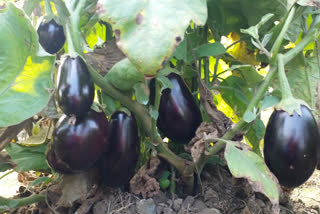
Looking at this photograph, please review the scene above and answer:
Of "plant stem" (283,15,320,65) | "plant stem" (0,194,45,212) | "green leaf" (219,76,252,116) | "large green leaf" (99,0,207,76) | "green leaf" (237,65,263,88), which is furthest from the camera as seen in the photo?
"green leaf" (219,76,252,116)

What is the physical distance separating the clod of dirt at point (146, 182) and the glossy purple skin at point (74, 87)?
10.3 inches

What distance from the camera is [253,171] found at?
26.9 inches

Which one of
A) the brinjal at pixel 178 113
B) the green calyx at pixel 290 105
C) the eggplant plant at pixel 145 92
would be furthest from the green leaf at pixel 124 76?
the green calyx at pixel 290 105

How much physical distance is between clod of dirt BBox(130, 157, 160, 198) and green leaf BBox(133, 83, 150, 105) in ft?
0.63

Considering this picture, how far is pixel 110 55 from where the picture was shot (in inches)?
39.4

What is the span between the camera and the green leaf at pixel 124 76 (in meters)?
0.77

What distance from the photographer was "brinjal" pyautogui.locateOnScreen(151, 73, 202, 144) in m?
0.89

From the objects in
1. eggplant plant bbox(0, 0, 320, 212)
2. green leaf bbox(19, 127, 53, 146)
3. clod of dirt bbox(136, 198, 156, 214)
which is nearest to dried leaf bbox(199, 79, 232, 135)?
eggplant plant bbox(0, 0, 320, 212)

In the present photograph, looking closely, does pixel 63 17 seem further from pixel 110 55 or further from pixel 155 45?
pixel 155 45

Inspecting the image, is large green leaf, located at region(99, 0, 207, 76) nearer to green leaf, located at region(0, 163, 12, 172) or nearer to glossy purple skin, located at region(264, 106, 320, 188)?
glossy purple skin, located at region(264, 106, 320, 188)

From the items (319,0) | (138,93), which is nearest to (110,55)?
(138,93)

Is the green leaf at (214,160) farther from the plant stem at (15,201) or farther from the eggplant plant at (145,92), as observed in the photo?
the plant stem at (15,201)

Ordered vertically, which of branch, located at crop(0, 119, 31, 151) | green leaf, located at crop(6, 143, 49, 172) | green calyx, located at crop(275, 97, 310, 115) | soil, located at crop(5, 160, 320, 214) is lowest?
soil, located at crop(5, 160, 320, 214)

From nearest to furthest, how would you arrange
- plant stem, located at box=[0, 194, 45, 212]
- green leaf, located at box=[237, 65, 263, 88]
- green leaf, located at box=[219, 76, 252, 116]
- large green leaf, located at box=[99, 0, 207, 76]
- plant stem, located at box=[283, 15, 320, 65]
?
1. large green leaf, located at box=[99, 0, 207, 76]
2. plant stem, located at box=[283, 15, 320, 65]
3. plant stem, located at box=[0, 194, 45, 212]
4. green leaf, located at box=[237, 65, 263, 88]
5. green leaf, located at box=[219, 76, 252, 116]
